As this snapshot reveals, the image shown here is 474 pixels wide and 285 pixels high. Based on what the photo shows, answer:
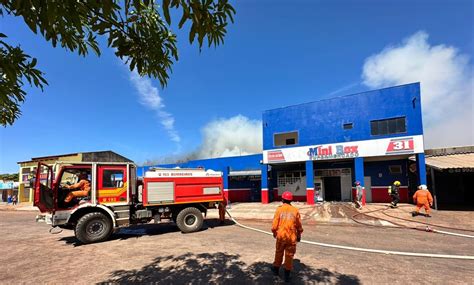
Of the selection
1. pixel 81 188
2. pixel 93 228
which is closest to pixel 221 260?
pixel 93 228

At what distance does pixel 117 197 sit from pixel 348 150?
15565mm

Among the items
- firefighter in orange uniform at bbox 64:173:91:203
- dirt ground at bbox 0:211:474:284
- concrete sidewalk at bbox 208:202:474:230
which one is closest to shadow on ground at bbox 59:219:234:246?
→ dirt ground at bbox 0:211:474:284

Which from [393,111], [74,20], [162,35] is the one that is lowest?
[74,20]

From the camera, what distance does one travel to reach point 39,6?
1.69 metres

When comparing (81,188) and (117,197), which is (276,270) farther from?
(81,188)

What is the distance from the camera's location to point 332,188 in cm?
2322

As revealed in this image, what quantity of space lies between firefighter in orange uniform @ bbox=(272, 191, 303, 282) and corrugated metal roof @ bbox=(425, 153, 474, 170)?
13.2 metres

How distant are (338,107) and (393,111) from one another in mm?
3597

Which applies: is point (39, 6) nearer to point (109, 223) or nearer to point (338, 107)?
point (109, 223)

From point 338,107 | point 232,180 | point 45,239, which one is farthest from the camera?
point 232,180

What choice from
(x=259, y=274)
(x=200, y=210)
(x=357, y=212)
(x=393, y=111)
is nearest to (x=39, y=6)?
(x=259, y=274)

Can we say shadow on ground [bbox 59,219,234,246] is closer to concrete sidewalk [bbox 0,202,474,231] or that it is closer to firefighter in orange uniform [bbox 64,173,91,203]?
firefighter in orange uniform [bbox 64,173,91,203]

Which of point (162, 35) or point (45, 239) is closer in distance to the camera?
point (162, 35)

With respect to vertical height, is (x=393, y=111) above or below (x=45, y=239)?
above
